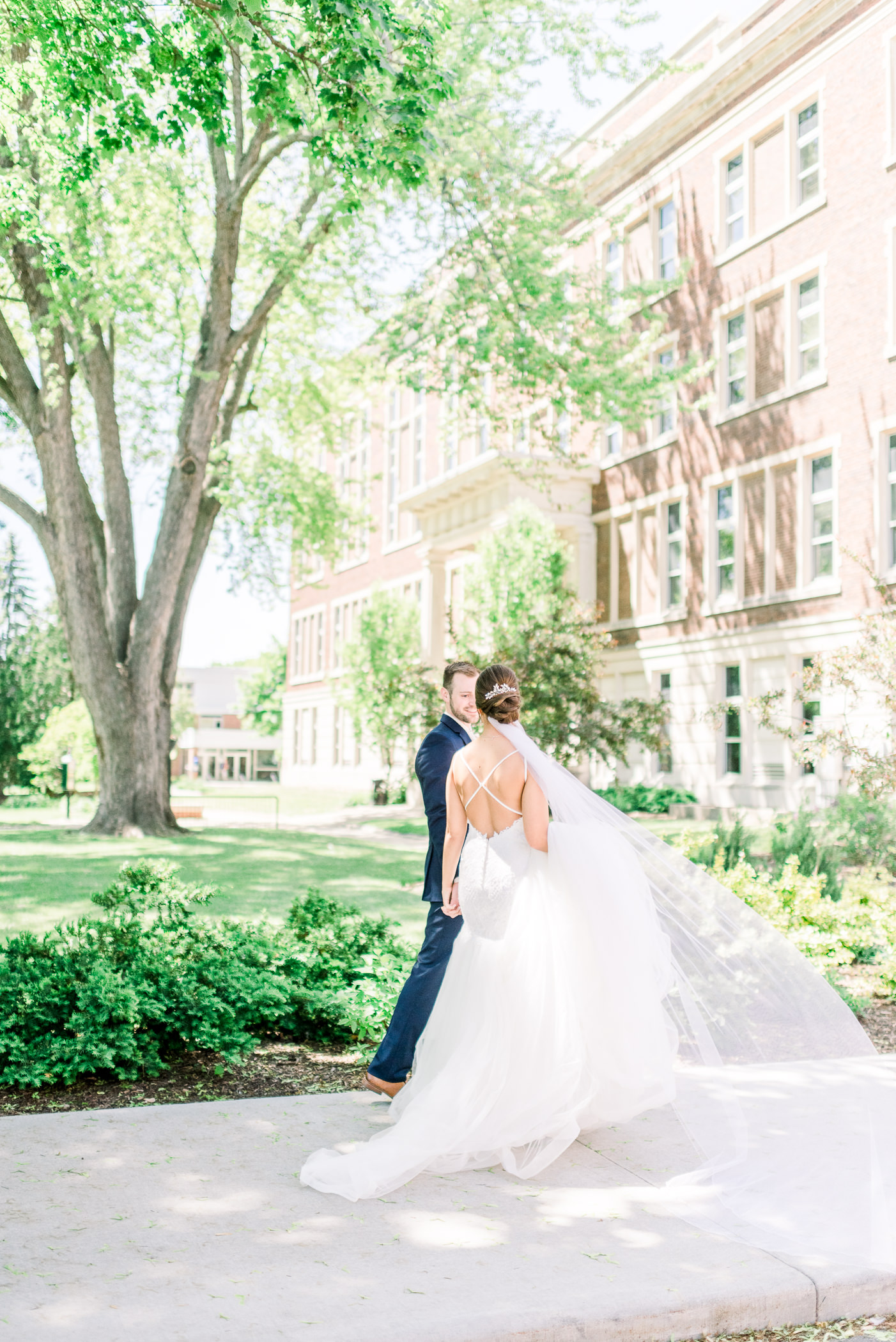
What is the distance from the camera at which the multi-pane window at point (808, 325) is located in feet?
81.0

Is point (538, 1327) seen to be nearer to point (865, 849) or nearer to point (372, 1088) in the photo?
point (372, 1088)

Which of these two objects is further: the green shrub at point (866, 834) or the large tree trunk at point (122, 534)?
the large tree trunk at point (122, 534)

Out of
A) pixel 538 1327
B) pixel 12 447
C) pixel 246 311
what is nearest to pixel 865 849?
pixel 538 1327

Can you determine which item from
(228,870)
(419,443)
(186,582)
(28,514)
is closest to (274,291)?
(186,582)

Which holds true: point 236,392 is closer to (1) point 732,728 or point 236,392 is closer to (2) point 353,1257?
(1) point 732,728

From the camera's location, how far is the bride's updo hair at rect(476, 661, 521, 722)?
16.6 ft

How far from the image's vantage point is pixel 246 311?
22.3 metres

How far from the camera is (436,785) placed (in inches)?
221

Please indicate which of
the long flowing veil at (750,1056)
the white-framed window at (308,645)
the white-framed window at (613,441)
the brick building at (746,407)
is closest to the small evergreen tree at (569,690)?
the brick building at (746,407)

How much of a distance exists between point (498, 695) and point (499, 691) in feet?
0.07

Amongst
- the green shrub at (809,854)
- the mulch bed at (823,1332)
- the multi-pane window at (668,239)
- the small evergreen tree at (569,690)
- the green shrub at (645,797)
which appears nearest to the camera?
the mulch bed at (823,1332)

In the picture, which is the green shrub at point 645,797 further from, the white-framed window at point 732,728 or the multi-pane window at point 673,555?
the multi-pane window at point 673,555

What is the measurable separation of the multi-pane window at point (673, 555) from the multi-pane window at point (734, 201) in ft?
20.7

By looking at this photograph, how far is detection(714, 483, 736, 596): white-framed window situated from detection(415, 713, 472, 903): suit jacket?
73.3 feet
